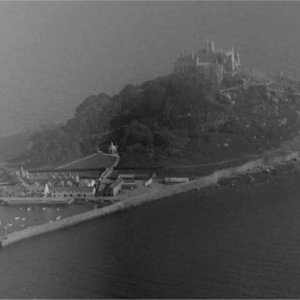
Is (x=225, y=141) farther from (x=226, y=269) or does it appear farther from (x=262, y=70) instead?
(x=226, y=269)

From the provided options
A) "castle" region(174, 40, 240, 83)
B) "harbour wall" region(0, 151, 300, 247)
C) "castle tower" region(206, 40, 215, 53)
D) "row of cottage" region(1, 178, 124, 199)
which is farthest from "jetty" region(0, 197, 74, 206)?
"castle tower" region(206, 40, 215, 53)

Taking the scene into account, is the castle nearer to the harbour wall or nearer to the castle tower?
the castle tower

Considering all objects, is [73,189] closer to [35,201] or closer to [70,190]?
[70,190]

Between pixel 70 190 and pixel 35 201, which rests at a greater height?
pixel 70 190

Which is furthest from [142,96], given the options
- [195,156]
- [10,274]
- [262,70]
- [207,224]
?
[10,274]

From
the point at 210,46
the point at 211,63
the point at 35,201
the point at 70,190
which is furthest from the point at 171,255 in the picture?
the point at 211,63
